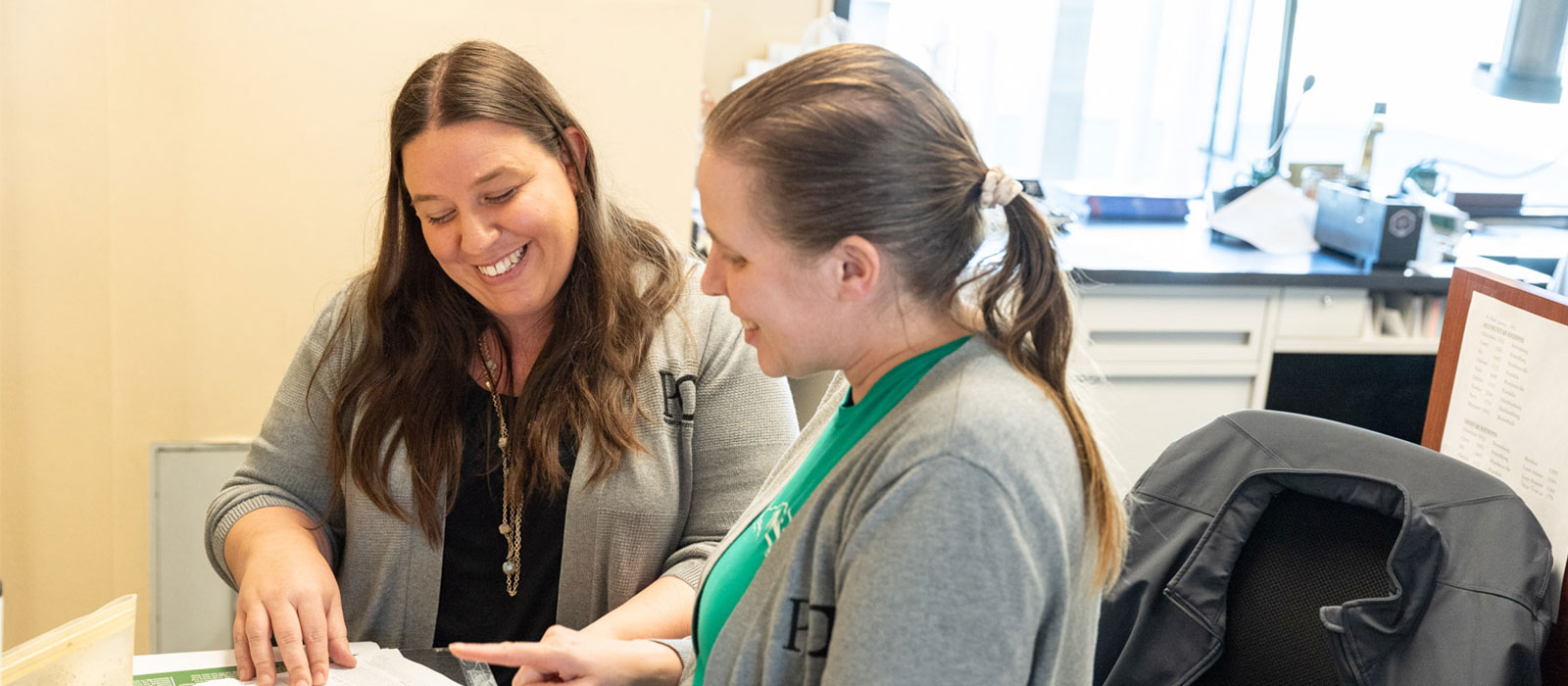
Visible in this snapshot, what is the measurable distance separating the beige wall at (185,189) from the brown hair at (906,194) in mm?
1050

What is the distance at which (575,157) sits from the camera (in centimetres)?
136

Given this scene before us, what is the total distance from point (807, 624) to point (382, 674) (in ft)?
1.67

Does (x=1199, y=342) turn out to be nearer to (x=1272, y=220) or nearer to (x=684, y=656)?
(x=1272, y=220)

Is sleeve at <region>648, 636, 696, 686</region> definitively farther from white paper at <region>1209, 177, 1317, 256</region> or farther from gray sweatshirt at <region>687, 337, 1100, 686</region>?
white paper at <region>1209, 177, 1317, 256</region>

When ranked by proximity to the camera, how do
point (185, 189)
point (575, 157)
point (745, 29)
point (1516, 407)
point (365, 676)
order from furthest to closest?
point (745, 29) < point (185, 189) < point (575, 157) < point (1516, 407) < point (365, 676)

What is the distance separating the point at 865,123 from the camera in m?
0.80

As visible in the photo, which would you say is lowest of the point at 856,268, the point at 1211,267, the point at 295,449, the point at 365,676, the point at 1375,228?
the point at 365,676

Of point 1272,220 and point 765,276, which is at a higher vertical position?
point 765,276

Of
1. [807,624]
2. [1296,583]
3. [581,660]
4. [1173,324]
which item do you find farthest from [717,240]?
[1173,324]

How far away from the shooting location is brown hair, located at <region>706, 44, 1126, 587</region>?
0.81m

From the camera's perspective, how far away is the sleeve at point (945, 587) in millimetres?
728

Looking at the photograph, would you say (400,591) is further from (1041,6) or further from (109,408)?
(1041,6)

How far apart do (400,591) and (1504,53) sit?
8.83 feet

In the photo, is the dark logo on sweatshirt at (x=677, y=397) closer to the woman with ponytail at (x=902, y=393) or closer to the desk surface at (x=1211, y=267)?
the woman with ponytail at (x=902, y=393)
